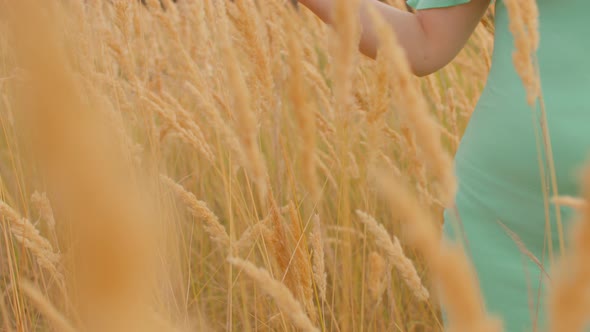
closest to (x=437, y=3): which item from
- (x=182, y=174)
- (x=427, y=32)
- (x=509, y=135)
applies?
(x=427, y=32)

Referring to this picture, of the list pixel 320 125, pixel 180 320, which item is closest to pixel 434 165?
pixel 180 320

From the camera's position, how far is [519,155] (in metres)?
0.75

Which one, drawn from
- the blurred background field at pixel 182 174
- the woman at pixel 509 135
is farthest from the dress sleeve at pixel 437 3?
the blurred background field at pixel 182 174

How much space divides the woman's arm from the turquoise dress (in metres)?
0.02

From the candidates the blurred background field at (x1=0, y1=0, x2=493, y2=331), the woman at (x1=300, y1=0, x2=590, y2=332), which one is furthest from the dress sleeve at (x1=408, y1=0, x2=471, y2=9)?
the blurred background field at (x1=0, y1=0, x2=493, y2=331)

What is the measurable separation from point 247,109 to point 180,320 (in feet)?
1.08

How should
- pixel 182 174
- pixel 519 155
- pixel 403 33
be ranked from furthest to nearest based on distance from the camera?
pixel 182 174
pixel 403 33
pixel 519 155

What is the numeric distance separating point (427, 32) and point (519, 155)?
24 cm

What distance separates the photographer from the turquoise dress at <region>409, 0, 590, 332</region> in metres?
0.73

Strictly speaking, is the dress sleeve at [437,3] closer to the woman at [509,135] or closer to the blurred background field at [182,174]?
the woman at [509,135]

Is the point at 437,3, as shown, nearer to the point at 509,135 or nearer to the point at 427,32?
the point at 427,32

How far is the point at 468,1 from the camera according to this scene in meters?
0.82

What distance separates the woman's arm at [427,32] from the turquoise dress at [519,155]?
2 centimetres

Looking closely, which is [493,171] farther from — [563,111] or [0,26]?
[0,26]
